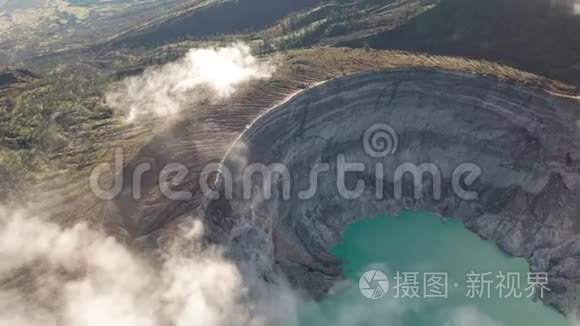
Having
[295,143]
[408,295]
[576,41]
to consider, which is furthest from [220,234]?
[576,41]

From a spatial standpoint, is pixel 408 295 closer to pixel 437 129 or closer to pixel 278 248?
pixel 278 248

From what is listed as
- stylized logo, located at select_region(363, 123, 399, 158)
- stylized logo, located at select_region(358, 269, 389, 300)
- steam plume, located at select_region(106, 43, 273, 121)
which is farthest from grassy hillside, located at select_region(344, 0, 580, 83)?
stylized logo, located at select_region(358, 269, 389, 300)

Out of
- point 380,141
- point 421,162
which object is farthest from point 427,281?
point 380,141

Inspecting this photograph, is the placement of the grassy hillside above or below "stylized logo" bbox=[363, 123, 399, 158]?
above

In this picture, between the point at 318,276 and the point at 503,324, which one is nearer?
the point at 503,324

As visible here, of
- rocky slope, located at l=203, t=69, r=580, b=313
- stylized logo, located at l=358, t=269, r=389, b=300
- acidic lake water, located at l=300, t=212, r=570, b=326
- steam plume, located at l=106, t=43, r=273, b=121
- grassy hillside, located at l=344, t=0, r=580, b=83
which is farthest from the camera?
grassy hillside, located at l=344, t=0, r=580, b=83

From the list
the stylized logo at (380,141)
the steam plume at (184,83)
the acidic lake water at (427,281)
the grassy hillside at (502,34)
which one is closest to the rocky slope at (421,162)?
the stylized logo at (380,141)

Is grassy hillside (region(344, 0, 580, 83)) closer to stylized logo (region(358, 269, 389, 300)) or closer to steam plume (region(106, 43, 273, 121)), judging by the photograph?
steam plume (region(106, 43, 273, 121))
